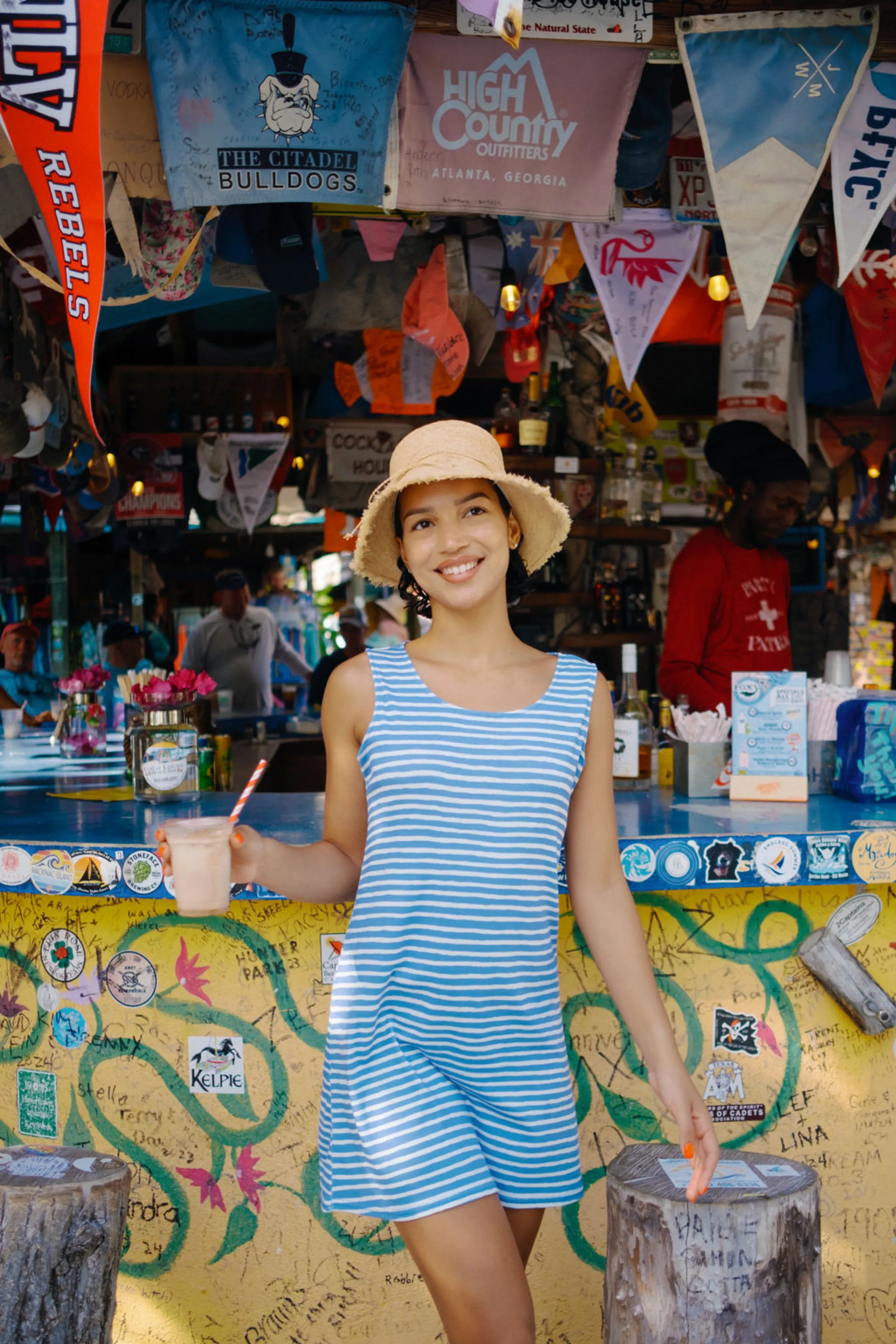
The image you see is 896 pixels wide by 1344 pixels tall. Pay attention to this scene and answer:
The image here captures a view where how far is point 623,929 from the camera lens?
1.94 meters

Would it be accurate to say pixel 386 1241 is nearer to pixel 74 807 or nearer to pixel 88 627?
pixel 74 807

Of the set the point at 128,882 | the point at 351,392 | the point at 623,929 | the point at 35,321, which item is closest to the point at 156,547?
the point at 351,392

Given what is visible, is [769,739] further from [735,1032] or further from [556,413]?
[556,413]

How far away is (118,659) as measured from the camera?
23.0ft

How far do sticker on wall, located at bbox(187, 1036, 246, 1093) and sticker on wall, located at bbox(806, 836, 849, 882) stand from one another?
128 cm

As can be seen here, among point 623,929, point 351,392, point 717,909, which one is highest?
point 351,392

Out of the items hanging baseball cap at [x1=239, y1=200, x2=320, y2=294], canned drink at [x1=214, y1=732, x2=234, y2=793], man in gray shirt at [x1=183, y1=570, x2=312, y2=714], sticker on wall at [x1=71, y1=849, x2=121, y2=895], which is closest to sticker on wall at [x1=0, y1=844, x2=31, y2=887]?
sticker on wall at [x1=71, y1=849, x2=121, y2=895]

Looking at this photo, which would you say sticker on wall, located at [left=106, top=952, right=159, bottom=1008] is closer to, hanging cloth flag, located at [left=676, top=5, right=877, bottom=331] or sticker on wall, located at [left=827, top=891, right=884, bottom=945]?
sticker on wall, located at [left=827, top=891, right=884, bottom=945]

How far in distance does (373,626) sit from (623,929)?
769 centimetres

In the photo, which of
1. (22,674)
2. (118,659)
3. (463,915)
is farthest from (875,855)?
(22,674)

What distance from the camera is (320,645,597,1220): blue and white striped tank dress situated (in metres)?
1.77

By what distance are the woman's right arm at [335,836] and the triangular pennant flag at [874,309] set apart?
3062 millimetres

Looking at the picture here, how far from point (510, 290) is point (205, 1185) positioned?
3.45 m

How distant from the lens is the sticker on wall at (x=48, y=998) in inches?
105
